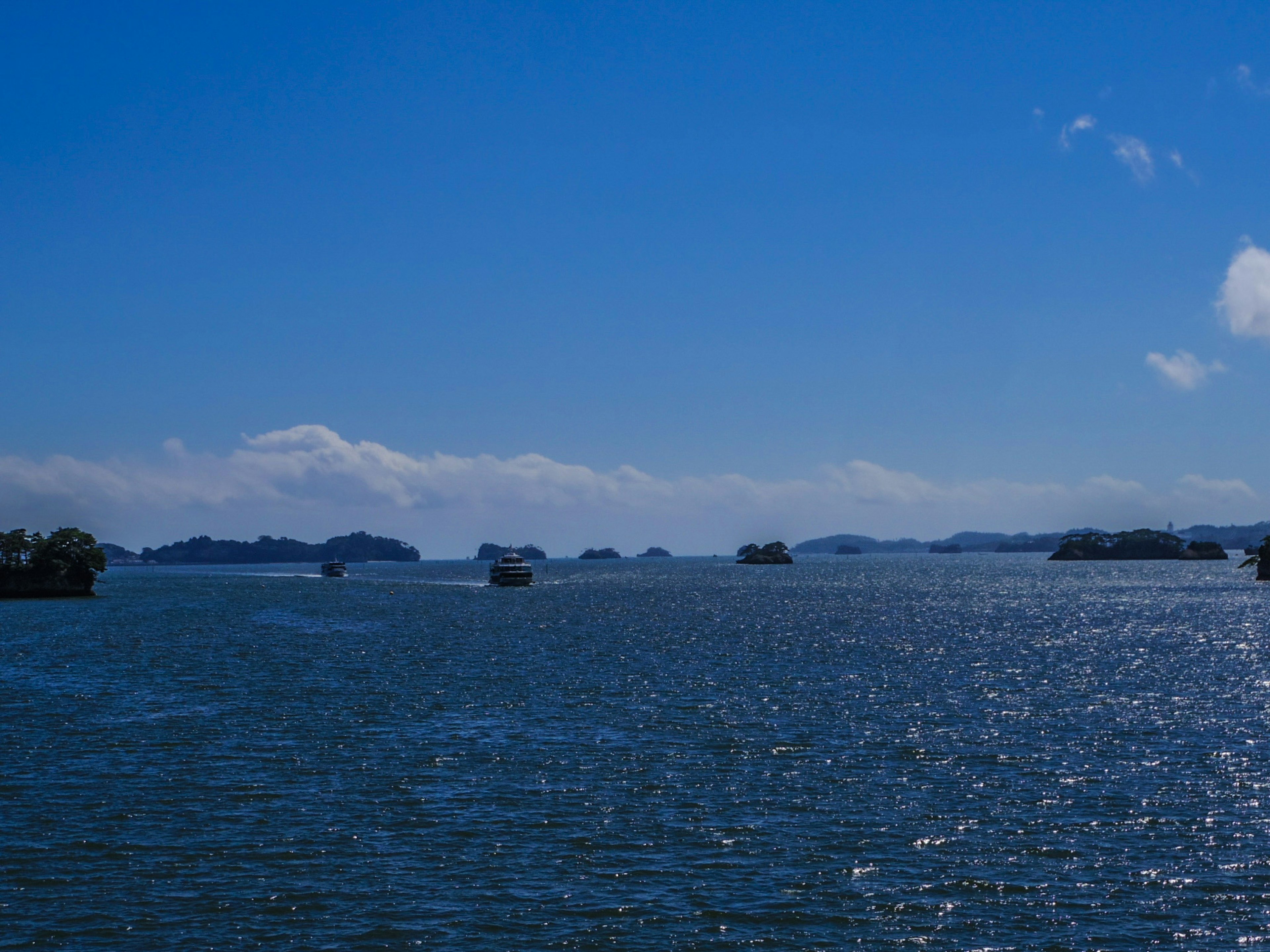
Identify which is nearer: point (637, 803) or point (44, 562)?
point (637, 803)

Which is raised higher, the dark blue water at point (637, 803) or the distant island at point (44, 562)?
the distant island at point (44, 562)

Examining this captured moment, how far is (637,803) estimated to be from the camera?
3559cm

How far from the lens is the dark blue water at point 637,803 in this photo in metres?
25.2

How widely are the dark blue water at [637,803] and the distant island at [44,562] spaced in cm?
7774

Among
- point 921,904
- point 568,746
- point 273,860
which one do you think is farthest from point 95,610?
point 921,904

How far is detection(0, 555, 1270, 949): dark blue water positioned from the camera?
82.7 ft

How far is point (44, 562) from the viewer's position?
147m

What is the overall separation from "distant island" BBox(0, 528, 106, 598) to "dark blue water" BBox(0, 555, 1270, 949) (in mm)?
77740

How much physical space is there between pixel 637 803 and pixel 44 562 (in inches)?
5491

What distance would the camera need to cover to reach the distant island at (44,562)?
145 m

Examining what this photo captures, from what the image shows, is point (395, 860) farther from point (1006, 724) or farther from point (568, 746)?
point (1006, 724)

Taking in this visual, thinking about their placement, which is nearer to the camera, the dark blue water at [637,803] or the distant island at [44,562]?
the dark blue water at [637,803]

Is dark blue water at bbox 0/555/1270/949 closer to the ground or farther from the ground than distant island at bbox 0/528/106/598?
closer to the ground

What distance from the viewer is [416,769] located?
40719 mm
